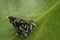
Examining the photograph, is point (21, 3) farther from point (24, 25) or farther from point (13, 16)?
point (24, 25)

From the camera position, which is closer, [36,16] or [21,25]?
[21,25]

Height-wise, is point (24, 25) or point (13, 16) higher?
point (13, 16)

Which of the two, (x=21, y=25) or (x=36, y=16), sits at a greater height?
(x=36, y=16)

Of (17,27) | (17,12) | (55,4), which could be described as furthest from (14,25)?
(55,4)
